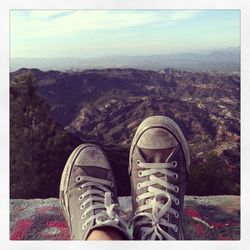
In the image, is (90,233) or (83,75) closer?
(90,233)

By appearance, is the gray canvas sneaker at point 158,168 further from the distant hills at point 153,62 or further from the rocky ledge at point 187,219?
the distant hills at point 153,62

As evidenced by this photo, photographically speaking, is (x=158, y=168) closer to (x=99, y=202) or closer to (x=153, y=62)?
(x=99, y=202)

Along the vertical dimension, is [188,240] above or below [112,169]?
below

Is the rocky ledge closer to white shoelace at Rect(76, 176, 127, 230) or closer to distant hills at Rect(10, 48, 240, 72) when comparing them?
white shoelace at Rect(76, 176, 127, 230)

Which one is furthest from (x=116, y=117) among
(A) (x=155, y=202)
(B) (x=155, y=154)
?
(A) (x=155, y=202)
